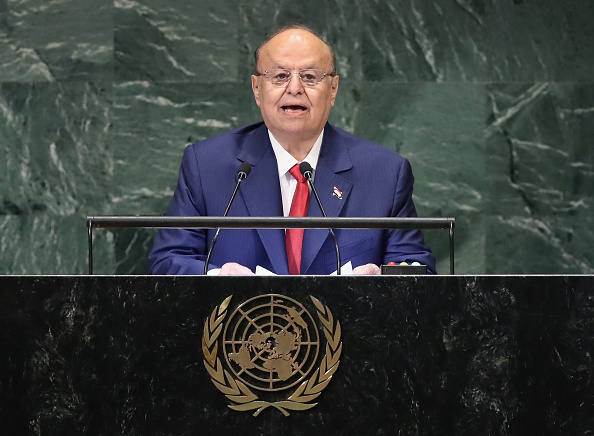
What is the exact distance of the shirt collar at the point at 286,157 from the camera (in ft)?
11.9

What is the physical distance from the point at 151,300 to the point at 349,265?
996mm

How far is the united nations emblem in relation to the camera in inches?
93.7

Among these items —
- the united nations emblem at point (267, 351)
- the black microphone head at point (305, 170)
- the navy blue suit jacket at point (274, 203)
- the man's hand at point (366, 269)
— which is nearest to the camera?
the united nations emblem at point (267, 351)

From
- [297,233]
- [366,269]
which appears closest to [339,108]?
[297,233]

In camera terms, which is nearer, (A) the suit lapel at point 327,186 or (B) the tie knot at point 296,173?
(A) the suit lapel at point 327,186

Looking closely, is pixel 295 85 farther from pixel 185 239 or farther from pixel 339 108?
pixel 339 108

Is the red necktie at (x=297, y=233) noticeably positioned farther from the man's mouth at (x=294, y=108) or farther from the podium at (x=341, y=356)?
the podium at (x=341, y=356)

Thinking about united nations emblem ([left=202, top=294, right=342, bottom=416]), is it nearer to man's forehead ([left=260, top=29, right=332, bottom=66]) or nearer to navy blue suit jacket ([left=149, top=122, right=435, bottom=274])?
navy blue suit jacket ([left=149, top=122, right=435, bottom=274])

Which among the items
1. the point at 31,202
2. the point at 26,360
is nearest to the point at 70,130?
the point at 31,202

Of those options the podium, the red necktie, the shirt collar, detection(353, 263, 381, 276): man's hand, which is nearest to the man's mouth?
the shirt collar

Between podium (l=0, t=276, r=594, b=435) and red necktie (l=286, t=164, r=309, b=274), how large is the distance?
1033 millimetres

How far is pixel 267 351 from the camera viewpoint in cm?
238

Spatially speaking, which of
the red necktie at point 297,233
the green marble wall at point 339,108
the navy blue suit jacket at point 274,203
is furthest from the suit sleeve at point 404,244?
the green marble wall at point 339,108

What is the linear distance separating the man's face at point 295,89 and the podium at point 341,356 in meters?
1.30
